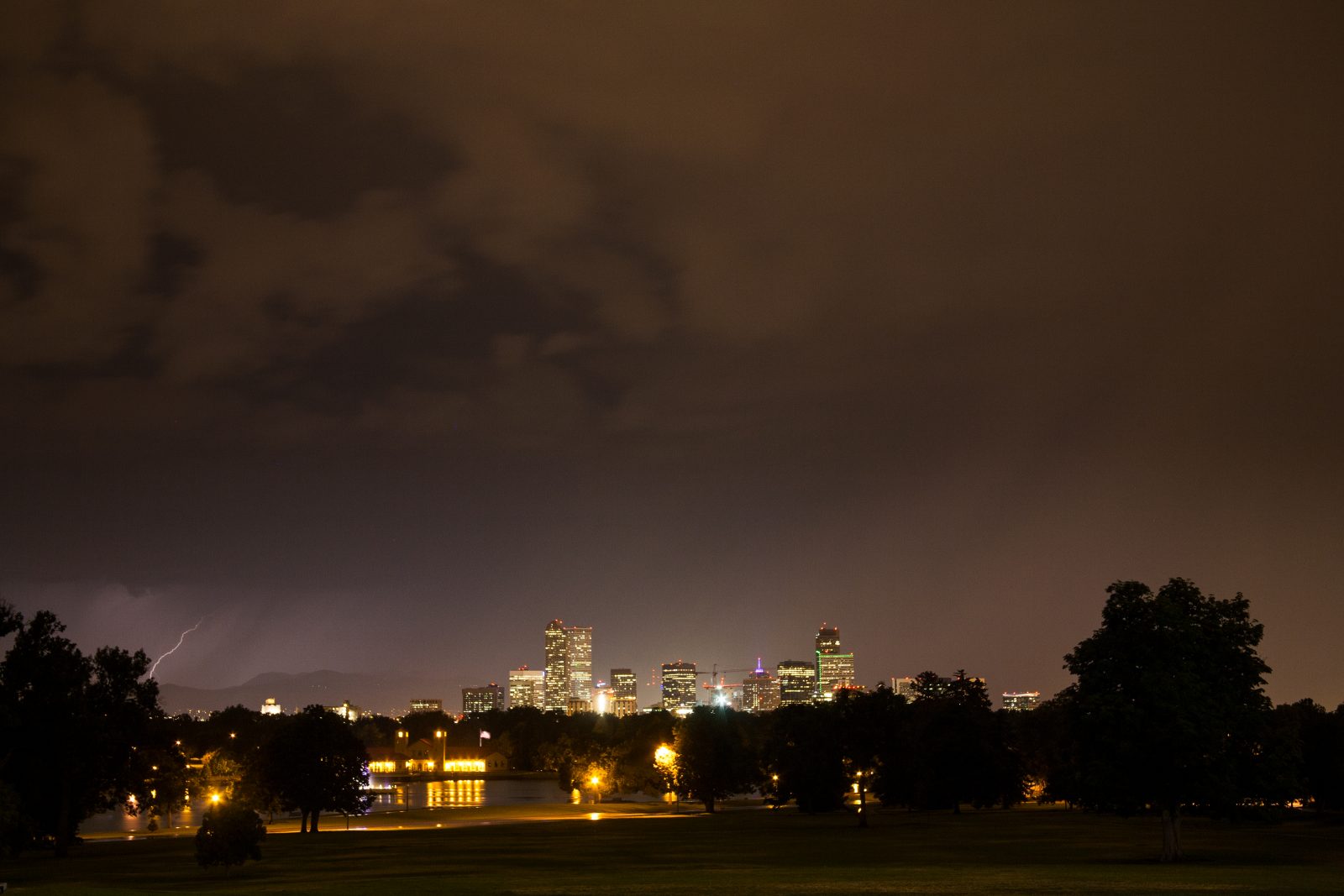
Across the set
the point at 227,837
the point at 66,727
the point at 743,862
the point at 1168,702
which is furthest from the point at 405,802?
the point at 1168,702

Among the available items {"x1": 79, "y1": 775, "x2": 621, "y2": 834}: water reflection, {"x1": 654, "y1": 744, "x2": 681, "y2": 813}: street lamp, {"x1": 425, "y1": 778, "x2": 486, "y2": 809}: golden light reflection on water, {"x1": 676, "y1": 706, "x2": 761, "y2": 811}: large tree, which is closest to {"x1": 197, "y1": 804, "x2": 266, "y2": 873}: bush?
{"x1": 79, "y1": 775, "x2": 621, "y2": 834}: water reflection

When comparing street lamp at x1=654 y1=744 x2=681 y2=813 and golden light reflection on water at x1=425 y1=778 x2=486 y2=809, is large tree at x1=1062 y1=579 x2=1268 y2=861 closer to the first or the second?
street lamp at x1=654 y1=744 x2=681 y2=813

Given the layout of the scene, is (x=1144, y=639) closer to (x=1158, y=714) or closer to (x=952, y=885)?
(x=1158, y=714)

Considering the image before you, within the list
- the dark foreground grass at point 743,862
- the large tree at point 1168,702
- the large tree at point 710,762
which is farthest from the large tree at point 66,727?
the large tree at point 710,762

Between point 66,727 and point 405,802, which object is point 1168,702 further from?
point 405,802

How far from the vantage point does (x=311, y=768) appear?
289 ft

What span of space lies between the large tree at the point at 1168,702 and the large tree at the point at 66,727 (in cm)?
4917

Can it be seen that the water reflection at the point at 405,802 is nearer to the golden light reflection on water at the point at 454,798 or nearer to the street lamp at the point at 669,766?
the golden light reflection on water at the point at 454,798

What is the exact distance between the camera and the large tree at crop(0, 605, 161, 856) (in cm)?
6394

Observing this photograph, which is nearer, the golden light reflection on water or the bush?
the bush

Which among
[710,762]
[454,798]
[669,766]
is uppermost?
[710,762]

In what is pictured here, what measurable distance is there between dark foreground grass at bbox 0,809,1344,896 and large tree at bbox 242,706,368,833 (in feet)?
14.5

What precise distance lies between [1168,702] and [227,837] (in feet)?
124

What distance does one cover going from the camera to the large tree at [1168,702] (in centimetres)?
4794
